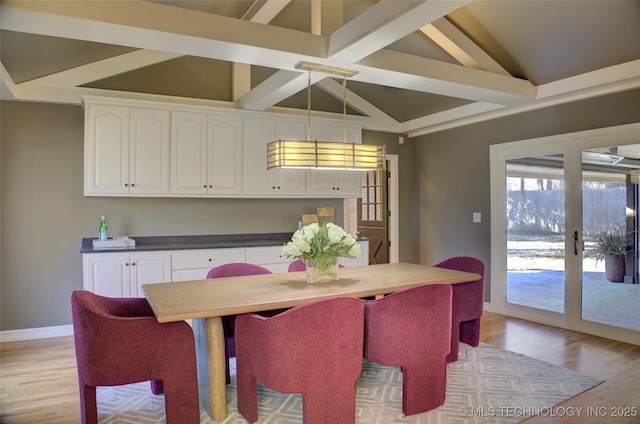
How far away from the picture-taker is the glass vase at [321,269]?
2.84 meters

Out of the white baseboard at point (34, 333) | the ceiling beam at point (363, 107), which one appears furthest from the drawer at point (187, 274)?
the ceiling beam at point (363, 107)

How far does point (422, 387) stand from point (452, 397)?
36 cm

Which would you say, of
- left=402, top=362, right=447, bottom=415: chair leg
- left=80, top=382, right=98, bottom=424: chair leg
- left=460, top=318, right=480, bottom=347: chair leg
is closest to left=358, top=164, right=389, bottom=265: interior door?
left=460, top=318, right=480, bottom=347: chair leg

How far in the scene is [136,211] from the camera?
4594 mm

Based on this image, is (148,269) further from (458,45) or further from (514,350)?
(458,45)

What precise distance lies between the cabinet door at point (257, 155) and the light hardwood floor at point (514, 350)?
7.70 feet

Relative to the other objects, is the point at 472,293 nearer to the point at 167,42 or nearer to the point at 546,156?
the point at 546,156

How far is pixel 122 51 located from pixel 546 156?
4506mm

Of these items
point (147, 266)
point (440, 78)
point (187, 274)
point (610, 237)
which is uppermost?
point (440, 78)

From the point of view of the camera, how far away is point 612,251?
4.04 m

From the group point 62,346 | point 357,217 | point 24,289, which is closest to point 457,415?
point 62,346

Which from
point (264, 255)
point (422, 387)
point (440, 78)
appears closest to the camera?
point (422, 387)

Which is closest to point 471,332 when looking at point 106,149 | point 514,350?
point 514,350

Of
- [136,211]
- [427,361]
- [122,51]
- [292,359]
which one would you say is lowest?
[427,361]
